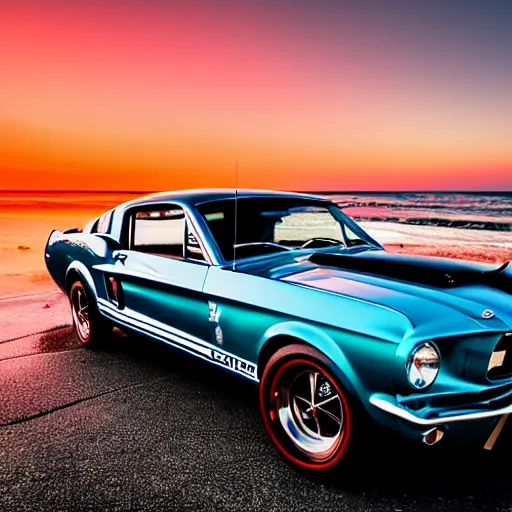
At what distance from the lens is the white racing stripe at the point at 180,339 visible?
3.11 m

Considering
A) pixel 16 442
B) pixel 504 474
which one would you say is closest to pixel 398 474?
pixel 504 474

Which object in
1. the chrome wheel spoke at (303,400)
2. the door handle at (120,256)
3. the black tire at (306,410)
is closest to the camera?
the black tire at (306,410)

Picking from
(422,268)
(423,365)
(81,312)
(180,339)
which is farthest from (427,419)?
(81,312)

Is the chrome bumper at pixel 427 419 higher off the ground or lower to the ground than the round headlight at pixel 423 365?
lower

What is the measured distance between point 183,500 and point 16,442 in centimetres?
123

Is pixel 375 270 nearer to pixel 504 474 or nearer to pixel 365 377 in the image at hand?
pixel 365 377

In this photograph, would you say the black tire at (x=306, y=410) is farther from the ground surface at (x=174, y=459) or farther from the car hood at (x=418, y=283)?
the car hood at (x=418, y=283)

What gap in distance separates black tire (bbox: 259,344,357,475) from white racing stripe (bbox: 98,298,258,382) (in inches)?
9.1

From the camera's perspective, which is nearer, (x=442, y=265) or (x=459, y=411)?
(x=459, y=411)

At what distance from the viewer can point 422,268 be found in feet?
10.2

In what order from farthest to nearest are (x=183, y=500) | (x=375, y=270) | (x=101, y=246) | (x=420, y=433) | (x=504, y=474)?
(x=101, y=246) < (x=375, y=270) < (x=504, y=474) < (x=183, y=500) < (x=420, y=433)

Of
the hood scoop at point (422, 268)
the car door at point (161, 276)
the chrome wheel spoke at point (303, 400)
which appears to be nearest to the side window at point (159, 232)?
the car door at point (161, 276)

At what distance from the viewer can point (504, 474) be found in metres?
2.70

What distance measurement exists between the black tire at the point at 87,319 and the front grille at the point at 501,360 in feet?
10.8
